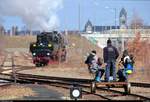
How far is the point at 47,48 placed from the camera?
5525cm

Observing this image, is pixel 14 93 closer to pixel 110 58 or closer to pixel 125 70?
pixel 110 58

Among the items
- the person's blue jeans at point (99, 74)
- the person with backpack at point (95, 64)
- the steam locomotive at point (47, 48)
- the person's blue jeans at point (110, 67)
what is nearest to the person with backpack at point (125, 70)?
the person's blue jeans at point (110, 67)

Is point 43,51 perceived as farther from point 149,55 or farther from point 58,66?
point 149,55

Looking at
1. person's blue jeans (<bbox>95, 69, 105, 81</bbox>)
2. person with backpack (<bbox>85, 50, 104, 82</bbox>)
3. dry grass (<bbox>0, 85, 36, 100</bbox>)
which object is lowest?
dry grass (<bbox>0, 85, 36, 100</bbox>)

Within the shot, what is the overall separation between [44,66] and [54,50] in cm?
242

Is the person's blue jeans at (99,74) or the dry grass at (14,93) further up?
the person's blue jeans at (99,74)

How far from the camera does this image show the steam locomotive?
5575cm

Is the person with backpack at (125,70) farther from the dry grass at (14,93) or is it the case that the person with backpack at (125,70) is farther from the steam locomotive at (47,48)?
the steam locomotive at (47,48)

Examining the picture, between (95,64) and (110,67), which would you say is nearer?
(110,67)

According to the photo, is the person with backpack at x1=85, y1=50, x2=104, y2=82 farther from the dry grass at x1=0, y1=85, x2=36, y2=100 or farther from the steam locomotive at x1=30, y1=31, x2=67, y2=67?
the steam locomotive at x1=30, y1=31, x2=67, y2=67

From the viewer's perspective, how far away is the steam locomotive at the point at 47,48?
55.8 meters

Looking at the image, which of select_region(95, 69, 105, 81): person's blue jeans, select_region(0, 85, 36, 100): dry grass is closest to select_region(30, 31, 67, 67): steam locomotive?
select_region(0, 85, 36, 100): dry grass

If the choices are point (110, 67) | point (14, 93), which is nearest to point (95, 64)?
point (110, 67)

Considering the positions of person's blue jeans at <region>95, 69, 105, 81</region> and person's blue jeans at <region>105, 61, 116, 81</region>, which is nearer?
person's blue jeans at <region>105, 61, 116, 81</region>
